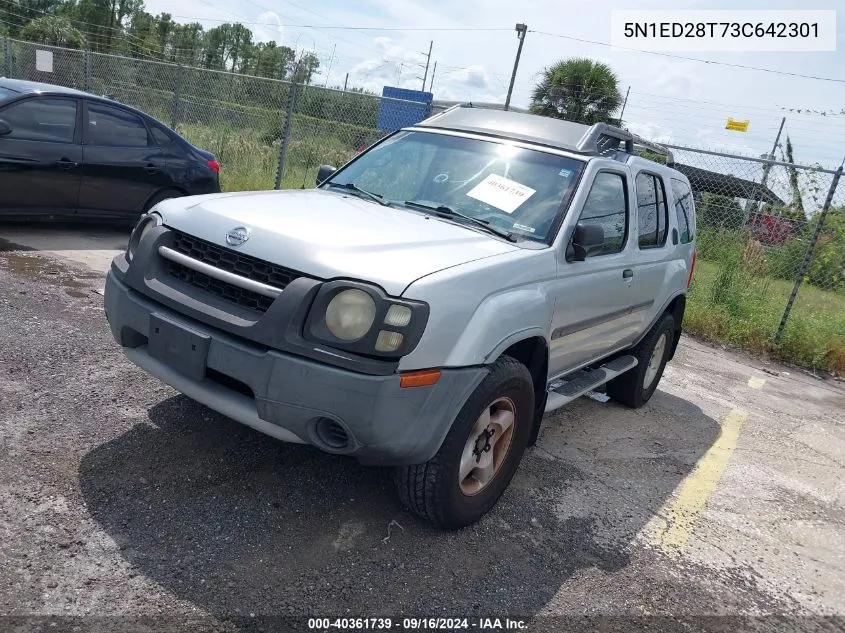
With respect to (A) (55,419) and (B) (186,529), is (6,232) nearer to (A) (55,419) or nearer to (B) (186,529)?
(A) (55,419)

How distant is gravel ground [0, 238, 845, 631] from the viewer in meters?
2.62

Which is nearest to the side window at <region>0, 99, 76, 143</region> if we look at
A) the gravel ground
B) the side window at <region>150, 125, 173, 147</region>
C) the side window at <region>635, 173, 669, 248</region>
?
the side window at <region>150, 125, 173, 147</region>

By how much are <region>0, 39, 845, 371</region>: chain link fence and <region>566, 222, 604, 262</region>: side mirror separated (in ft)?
14.4

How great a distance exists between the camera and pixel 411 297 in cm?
272

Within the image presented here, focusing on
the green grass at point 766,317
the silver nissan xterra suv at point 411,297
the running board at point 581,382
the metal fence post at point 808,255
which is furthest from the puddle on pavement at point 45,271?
the metal fence post at point 808,255

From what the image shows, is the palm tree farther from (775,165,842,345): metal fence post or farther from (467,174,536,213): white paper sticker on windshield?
(467,174,536,213): white paper sticker on windshield

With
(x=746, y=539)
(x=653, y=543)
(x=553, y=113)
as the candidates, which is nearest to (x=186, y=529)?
(x=653, y=543)

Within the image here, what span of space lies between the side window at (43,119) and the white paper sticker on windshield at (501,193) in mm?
5199

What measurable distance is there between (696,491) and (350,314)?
8.95ft

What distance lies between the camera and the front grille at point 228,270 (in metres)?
2.89

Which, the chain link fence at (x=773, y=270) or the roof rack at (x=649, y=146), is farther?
the chain link fence at (x=773, y=270)

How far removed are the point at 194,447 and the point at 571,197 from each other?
2.39 m

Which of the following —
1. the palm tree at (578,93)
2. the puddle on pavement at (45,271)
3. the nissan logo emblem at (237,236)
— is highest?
the palm tree at (578,93)

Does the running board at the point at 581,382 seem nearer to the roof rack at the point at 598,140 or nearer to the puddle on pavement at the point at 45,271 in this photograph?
the roof rack at the point at 598,140
